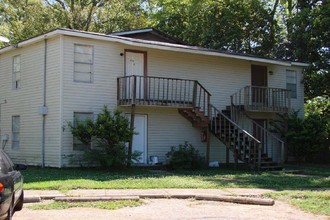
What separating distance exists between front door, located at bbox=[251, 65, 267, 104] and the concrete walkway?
10.6 metres

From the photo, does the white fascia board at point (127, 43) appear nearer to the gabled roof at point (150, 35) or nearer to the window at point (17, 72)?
the window at point (17, 72)

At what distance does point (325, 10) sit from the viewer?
25266 mm

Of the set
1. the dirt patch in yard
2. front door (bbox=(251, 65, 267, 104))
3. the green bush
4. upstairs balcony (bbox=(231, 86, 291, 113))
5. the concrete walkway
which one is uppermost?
front door (bbox=(251, 65, 267, 104))

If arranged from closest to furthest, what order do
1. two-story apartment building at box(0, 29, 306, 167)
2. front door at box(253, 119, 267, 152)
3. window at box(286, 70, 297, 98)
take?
two-story apartment building at box(0, 29, 306, 167), front door at box(253, 119, 267, 152), window at box(286, 70, 297, 98)

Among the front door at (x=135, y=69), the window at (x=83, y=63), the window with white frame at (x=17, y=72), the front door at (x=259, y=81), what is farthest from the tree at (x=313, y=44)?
the window with white frame at (x=17, y=72)

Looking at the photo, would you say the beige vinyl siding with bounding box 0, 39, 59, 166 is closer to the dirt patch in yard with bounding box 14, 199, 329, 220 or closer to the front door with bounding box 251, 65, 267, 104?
the dirt patch in yard with bounding box 14, 199, 329, 220

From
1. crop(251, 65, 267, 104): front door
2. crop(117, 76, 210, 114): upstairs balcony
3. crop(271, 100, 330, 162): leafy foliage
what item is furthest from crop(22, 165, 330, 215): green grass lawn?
crop(251, 65, 267, 104): front door

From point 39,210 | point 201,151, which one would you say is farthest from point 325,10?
point 39,210

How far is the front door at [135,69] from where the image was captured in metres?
19.0

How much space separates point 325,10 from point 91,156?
602 inches

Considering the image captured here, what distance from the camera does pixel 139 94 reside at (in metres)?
19.2

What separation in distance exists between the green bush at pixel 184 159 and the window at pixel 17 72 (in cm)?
711

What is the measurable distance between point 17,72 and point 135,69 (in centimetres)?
519

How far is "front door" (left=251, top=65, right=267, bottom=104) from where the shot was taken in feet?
74.2
